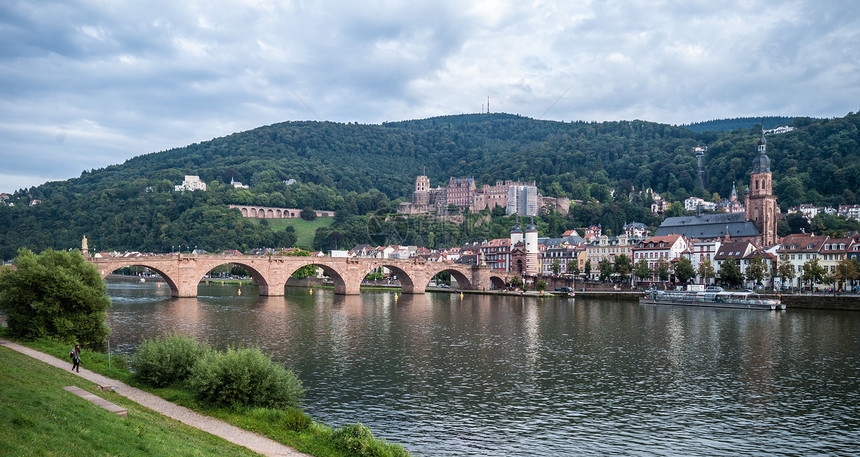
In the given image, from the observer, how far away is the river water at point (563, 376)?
17.6 m

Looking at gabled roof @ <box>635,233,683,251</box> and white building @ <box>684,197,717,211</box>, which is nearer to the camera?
gabled roof @ <box>635,233,683,251</box>

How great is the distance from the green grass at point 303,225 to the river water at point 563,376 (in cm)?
9010

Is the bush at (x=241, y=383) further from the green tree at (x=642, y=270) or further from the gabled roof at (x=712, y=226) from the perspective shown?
the gabled roof at (x=712, y=226)

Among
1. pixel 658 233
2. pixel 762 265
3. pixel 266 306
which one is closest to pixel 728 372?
pixel 266 306

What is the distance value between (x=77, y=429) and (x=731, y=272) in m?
71.9

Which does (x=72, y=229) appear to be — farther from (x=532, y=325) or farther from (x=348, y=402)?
(x=348, y=402)

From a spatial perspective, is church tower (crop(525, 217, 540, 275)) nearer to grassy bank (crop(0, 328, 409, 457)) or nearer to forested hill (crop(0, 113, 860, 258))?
forested hill (crop(0, 113, 860, 258))

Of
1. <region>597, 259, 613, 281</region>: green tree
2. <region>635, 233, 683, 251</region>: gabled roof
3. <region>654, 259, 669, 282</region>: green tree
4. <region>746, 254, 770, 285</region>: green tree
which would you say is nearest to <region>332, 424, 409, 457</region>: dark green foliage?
<region>746, 254, 770, 285</region>: green tree

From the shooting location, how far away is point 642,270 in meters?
80.0

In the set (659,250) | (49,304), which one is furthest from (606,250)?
(49,304)

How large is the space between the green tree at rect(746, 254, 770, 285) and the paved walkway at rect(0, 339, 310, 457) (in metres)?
64.9

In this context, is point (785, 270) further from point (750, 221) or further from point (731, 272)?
point (750, 221)

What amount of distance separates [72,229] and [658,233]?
103 m

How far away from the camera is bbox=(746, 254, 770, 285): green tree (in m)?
67.8
